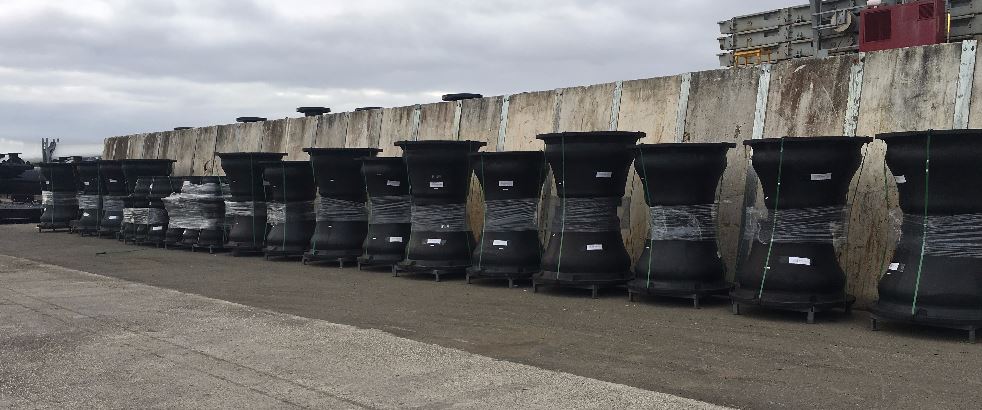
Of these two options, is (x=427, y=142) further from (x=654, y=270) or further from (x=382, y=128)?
(x=382, y=128)

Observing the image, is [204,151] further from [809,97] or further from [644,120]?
[809,97]

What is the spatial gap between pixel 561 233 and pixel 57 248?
11.9 meters

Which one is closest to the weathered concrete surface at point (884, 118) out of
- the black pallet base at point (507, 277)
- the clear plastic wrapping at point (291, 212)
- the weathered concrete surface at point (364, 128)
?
the black pallet base at point (507, 277)

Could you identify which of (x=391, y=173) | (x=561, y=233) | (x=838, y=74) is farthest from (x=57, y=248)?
(x=838, y=74)

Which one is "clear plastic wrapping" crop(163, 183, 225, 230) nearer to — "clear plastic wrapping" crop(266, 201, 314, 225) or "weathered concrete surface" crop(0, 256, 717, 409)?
"clear plastic wrapping" crop(266, 201, 314, 225)

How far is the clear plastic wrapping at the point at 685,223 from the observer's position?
797 cm

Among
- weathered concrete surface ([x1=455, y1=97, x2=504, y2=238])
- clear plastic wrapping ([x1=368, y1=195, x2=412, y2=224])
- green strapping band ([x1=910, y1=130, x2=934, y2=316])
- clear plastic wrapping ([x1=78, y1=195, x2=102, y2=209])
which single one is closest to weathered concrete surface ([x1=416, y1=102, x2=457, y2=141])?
weathered concrete surface ([x1=455, y1=97, x2=504, y2=238])

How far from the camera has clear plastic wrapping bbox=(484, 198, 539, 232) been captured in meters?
9.62

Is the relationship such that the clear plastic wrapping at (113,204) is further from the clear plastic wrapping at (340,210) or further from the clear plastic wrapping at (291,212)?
the clear plastic wrapping at (340,210)

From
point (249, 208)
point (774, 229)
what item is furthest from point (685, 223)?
point (249, 208)

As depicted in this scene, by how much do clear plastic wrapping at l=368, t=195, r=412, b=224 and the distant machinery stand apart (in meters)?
8.21

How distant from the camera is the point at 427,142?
10305 mm

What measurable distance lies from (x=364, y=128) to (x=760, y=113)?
8832 millimetres

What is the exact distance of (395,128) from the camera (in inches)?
586
